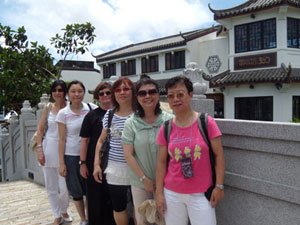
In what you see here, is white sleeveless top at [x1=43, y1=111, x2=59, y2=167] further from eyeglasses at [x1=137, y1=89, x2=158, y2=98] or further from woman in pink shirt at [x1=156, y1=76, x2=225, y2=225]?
woman in pink shirt at [x1=156, y1=76, x2=225, y2=225]

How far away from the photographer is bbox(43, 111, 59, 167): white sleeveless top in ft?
12.9

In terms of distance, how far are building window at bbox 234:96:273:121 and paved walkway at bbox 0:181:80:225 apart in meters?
10.8

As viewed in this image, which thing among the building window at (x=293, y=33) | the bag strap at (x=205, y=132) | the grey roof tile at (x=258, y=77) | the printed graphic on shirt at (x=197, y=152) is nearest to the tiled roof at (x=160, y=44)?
the grey roof tile at (x=258, y=77)

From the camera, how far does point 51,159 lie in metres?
3.94

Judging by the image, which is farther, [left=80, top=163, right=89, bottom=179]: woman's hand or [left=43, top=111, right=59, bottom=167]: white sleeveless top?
[left=43, top=111, right=59, bottom=167]: white sleeveless top

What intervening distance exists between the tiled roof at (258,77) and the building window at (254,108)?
113 cm

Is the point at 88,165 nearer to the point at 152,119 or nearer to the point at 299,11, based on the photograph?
the point at 152,119

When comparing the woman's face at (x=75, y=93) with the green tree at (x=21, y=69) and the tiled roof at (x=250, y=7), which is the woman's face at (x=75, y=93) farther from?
the tiled roof at (x=250, y=7)

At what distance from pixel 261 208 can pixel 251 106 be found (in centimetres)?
1252

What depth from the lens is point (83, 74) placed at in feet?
93.4

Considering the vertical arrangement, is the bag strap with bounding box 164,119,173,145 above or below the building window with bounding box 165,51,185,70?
below

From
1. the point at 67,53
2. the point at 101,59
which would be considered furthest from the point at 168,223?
the point at 101,59

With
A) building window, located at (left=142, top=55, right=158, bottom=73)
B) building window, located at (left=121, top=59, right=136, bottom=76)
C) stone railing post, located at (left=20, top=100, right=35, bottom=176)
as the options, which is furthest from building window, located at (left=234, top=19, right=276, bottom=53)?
stone railing post, located at (left=20, top=100, right=35, bottom=176)

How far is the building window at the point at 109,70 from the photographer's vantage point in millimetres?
22895
